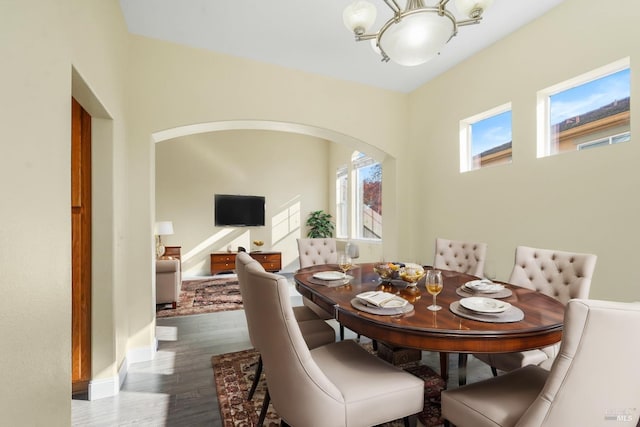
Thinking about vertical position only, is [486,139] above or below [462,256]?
above

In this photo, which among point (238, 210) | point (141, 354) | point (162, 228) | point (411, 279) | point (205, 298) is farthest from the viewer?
point (238, 210)

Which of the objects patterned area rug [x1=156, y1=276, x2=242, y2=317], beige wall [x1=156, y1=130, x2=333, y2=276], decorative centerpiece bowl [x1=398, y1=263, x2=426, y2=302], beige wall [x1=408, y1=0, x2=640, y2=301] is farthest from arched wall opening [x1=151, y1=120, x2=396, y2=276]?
decorative centerpiece bowl [x1=398, y1=263, x2=426, y2=302]

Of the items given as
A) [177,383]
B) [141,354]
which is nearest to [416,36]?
[177,383]

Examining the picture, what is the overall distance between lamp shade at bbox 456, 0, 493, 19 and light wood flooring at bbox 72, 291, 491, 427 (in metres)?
2.50

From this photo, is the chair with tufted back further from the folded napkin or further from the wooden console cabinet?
the wooden console cabinet

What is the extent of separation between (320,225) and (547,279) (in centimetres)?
547

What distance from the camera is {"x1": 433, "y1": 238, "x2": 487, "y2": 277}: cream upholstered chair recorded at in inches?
103

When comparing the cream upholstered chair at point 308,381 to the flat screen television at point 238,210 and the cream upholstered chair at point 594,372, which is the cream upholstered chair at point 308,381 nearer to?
the cream upholstered chair at point 594,372

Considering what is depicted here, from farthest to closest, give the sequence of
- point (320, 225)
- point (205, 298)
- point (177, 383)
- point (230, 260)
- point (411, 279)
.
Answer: point (320, 225), point (230, 260), point (205, 298), point (177, 383), point (411, 279)

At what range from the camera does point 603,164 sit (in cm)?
231

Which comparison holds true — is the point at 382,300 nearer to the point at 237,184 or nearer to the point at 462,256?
the point at 462,256

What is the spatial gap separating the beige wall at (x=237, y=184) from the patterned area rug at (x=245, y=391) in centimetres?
436

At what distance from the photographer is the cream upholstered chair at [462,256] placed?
2.61 m

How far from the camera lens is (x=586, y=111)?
A: 8.34 ft
